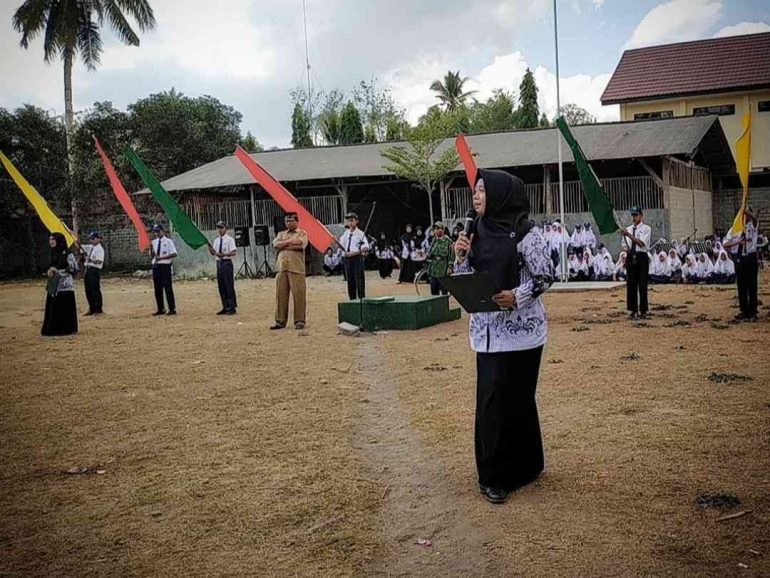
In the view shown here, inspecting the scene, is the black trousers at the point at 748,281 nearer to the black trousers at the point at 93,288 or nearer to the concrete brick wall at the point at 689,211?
the black trousers at the point at 93,288

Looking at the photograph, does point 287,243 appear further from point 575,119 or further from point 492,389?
point 575,119

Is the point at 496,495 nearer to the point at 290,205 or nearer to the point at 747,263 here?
the point at 290,205

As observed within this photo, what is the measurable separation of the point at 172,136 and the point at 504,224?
108ft

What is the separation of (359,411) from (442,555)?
2922 millimetres

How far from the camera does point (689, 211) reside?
2438cm

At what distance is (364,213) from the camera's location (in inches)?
1208

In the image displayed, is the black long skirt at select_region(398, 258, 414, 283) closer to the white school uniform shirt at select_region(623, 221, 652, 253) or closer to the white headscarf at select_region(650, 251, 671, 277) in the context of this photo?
the white headscarf at select_region(650, 251, 671, 277)

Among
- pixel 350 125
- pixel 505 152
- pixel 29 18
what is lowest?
pixel 505 152

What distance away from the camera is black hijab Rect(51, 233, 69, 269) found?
1152cm

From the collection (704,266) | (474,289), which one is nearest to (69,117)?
(704,266)

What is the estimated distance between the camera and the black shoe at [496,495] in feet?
13.3

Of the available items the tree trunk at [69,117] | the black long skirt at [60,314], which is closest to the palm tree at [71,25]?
the tree trunk at [69,117]

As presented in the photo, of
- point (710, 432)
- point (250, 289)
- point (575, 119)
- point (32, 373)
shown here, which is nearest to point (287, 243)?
Result: point (32, 373)

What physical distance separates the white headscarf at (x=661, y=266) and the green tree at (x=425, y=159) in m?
7.78
